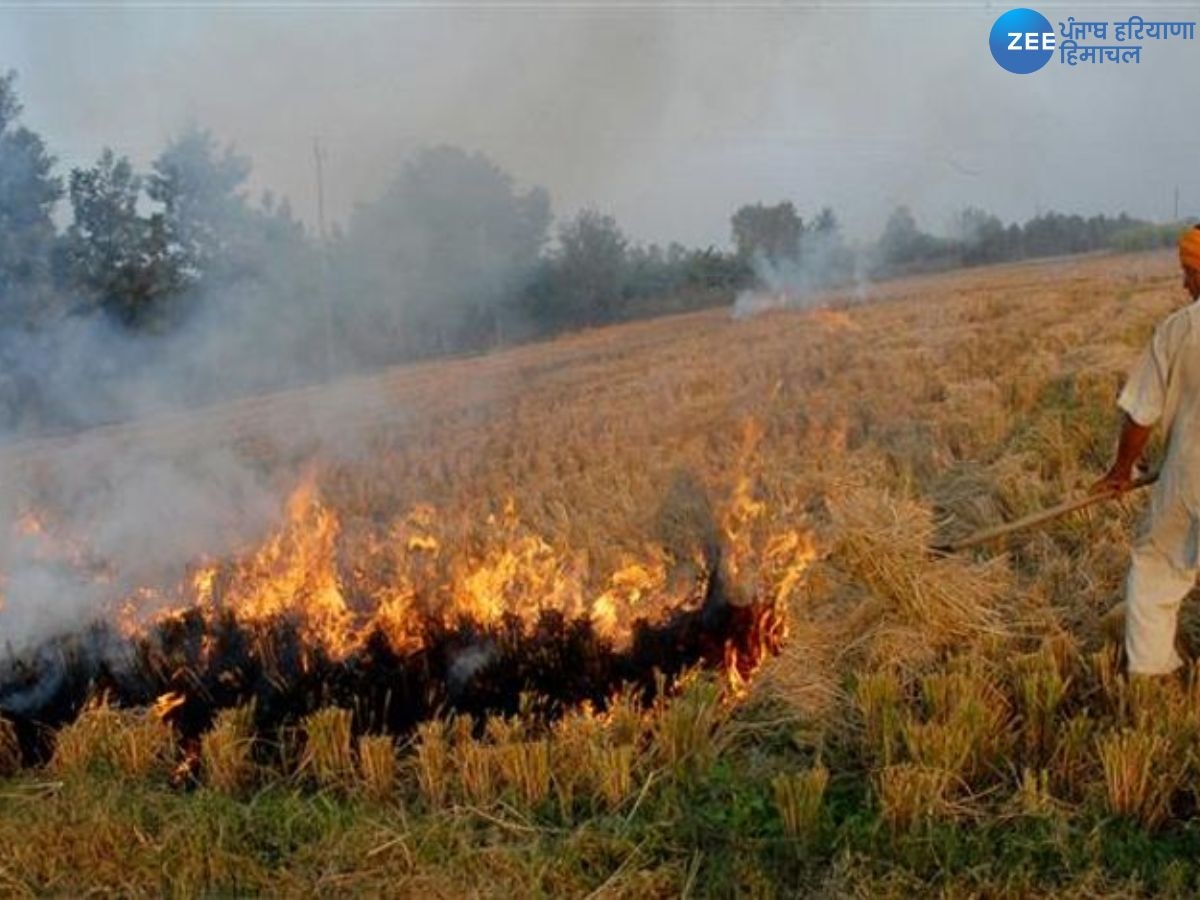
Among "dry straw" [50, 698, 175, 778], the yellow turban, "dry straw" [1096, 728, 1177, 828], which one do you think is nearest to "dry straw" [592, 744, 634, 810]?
"dry straw" [1096, 728, 1177, 828]

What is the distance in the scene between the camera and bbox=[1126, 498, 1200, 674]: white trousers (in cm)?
464

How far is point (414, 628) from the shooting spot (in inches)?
222

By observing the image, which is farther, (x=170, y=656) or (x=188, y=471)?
(x=188, y=471)

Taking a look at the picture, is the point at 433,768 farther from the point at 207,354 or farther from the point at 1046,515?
the point at 207,354

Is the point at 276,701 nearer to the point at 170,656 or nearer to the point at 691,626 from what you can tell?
the point at 170,656

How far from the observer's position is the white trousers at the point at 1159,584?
4641 millimetres

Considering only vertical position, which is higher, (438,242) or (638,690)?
(438,242)

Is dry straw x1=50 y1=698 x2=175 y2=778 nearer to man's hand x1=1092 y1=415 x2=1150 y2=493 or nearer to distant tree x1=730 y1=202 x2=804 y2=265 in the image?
man's hand x1=1092 y1=415 x2=1150 y2=493

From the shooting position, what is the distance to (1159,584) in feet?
15.7

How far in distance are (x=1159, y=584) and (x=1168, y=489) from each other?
385mm

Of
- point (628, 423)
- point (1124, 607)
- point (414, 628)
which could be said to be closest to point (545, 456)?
point (628, 423)

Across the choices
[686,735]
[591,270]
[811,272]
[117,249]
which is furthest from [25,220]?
[811,272]

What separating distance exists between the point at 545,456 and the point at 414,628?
3.76 metres

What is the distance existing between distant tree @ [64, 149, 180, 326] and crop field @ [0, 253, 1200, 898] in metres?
1.18
